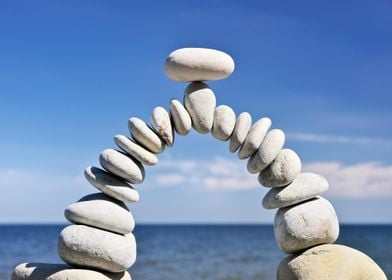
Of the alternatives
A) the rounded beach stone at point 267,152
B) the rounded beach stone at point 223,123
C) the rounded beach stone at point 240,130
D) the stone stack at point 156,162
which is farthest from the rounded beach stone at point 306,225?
the rounded beach stone at point 223,123

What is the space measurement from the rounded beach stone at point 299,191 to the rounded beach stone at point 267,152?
28 centimetres

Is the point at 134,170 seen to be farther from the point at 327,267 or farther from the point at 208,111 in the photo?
the point at 327,267

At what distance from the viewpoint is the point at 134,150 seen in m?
4.64

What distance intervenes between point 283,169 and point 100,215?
5.40 feet

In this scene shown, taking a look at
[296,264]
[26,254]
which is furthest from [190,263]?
[296,264]

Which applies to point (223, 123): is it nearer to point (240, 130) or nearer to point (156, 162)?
point (240, 130)

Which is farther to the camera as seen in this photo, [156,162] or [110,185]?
[156,162]

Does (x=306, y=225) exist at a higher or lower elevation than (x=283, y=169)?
lower

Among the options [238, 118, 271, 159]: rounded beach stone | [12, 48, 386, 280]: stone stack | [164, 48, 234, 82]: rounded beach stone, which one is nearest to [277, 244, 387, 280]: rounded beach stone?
[12, 48, 386, 280]: stone stack

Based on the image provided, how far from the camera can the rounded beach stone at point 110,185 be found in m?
4.62

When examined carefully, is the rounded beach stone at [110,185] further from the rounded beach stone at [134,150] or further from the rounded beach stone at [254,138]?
the rounded beach stone at [254,138]

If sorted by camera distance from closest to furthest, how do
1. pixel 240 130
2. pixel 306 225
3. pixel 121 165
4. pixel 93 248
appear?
pixel 93 248, pixel 121 165, pixel 306 225, pixel 240 130

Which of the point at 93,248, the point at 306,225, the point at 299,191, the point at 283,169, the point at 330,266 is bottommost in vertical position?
the point at 330,266

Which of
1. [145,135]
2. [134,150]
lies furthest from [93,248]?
[145,135]
